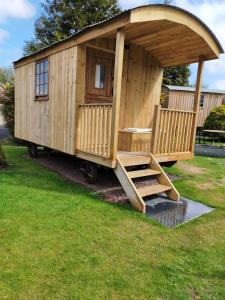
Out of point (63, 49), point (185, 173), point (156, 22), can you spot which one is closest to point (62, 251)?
point (156, 22)

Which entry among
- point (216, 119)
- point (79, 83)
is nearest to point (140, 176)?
point (79, 83)

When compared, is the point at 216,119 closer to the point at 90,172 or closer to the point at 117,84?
the point at 90,172

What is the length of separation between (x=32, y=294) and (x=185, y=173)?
567cm

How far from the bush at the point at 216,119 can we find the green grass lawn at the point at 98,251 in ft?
46.2

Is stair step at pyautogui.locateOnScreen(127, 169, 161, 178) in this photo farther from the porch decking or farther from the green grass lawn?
the green grass lawn

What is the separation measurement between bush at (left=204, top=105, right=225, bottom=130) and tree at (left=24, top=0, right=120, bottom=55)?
9.96 metres

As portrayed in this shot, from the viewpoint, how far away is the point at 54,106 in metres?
6.48

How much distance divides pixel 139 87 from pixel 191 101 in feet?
46.1

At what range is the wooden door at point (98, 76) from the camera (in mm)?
6308

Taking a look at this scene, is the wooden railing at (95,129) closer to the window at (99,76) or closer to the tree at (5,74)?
the window at (99,76)

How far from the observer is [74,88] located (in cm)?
558

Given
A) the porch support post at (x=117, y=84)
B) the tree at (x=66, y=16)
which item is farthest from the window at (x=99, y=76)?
the tree at (x=66, y=16)

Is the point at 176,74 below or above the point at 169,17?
above

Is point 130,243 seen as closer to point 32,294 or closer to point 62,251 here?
point 62,251
